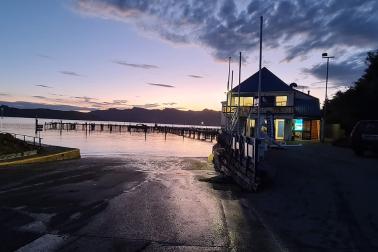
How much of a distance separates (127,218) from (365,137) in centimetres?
1563

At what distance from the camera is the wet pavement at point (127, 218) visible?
6.43 m

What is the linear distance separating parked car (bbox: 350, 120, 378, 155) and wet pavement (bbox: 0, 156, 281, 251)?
32.9 feet

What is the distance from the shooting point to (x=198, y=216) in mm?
8594

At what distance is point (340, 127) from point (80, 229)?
41.4m

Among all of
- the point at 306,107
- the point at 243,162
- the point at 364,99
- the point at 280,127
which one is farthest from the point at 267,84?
the point at 243,162

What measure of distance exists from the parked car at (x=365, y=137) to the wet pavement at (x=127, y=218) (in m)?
10.0

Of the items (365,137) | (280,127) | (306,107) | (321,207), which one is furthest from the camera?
(306,107)

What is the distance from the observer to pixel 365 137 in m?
20.4

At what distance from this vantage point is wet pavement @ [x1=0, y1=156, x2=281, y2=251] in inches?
253

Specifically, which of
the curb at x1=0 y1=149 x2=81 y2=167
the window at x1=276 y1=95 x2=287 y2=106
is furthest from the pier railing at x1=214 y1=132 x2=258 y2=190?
the window at x1=276 y1=95 x2=287 y2=106

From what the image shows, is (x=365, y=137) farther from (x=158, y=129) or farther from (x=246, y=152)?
(x=158, y=129)

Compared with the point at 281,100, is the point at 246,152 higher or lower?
lower

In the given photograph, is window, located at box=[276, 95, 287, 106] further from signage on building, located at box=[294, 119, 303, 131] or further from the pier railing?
the pier railing

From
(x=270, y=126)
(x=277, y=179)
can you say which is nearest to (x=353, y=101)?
(x=270, y=126)
